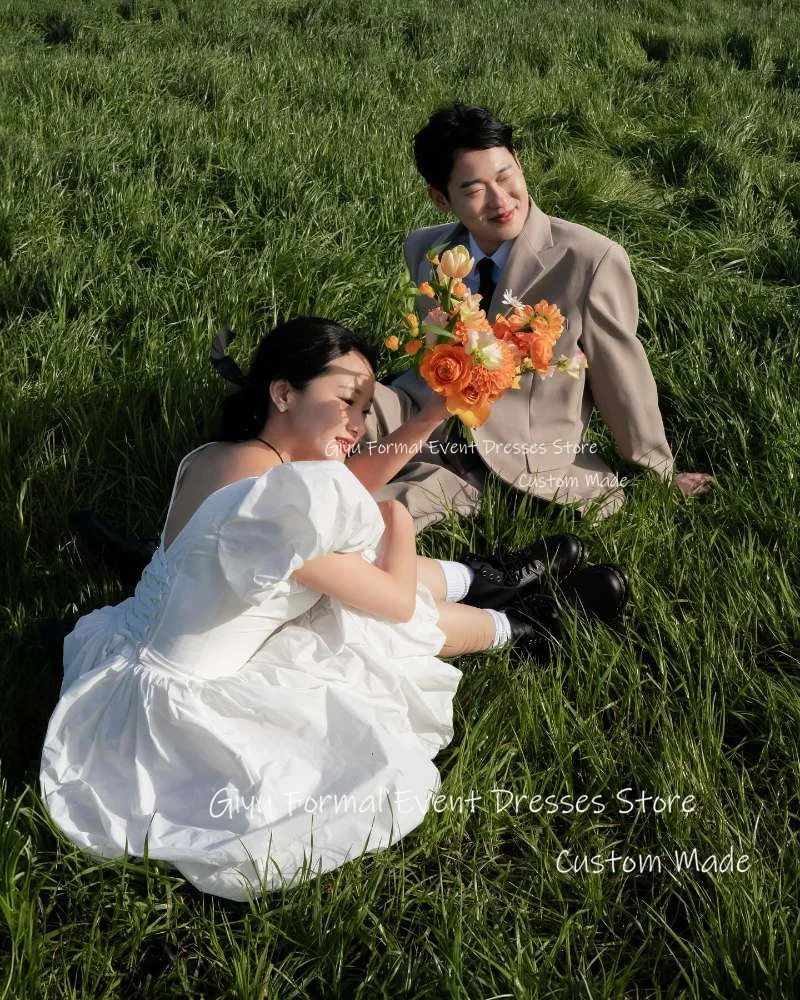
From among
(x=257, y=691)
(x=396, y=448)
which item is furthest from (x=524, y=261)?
(x=257, y=691)

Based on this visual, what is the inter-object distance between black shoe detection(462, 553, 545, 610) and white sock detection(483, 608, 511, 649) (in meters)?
0.12

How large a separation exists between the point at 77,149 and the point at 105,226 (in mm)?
668

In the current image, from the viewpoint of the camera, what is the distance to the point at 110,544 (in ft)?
9.03

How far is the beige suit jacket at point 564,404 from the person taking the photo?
2932 mm

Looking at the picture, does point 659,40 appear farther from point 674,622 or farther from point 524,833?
point 524,833

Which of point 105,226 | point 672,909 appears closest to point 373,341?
point 105,226

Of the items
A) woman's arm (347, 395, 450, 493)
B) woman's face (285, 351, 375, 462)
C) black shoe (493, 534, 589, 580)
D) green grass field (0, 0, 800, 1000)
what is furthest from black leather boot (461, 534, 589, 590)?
woman's face (285, 351, 375, 462)

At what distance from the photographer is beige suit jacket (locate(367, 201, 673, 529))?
9.62ft

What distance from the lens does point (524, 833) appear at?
2.07 m

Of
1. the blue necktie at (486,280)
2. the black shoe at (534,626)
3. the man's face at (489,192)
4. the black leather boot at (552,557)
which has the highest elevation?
the man's face at (489,192)

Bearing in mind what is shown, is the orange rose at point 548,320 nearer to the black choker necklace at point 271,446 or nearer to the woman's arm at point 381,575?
the woman's arm at point 381,575

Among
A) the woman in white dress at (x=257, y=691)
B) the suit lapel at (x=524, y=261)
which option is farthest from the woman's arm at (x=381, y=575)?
the suit lapel at (x=524, y=261)

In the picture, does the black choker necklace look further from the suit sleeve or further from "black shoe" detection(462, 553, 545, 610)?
the suit sleeve

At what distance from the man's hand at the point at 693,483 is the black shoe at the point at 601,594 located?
1.86 ft
